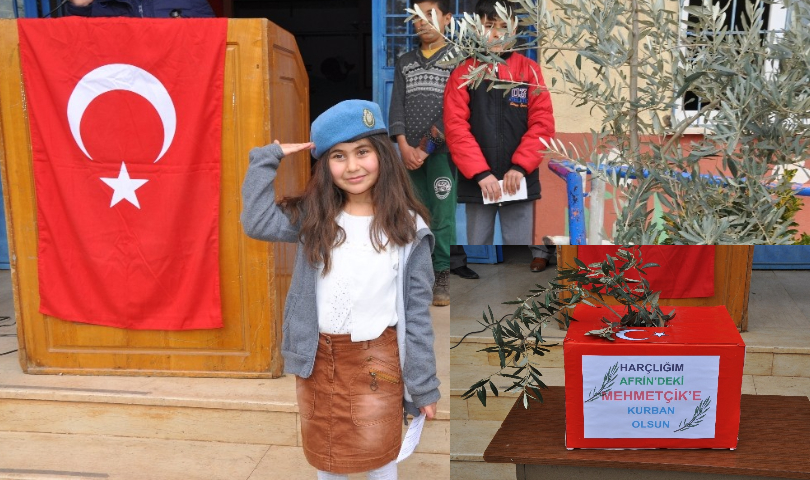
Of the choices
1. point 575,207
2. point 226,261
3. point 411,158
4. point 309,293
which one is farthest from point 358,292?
point 411,158

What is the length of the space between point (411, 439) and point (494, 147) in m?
2.31

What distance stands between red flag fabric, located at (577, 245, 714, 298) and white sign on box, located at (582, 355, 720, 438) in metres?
0.15

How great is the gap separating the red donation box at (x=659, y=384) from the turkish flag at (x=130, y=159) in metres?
2.14

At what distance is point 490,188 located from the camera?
439cm

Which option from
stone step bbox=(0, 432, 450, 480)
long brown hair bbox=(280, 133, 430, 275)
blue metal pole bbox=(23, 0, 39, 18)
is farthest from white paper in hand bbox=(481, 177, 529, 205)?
blue metal pole bbox=(23, 0, 39, 18)

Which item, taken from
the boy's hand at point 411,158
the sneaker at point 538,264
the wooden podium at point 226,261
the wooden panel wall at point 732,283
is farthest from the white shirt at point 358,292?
the boy's hand at point 411,158

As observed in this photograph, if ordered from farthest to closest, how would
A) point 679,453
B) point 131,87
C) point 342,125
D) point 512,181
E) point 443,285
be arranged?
1. point 512,181
2. point 131,87
3. point 342,125
4. point 443,285
5. point 679,453

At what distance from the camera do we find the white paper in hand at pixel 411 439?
236cm

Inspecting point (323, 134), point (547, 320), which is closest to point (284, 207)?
point (323, 134)

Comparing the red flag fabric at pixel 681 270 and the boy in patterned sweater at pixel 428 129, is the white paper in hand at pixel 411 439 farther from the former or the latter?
the boy in patterned sweater at pixel 428 129

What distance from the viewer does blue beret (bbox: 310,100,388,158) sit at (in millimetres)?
2293

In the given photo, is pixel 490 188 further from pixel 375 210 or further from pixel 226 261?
pixel 375 210

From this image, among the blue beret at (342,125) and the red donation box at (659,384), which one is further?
the blue beret at (342,125)

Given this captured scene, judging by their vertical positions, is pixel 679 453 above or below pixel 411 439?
above
